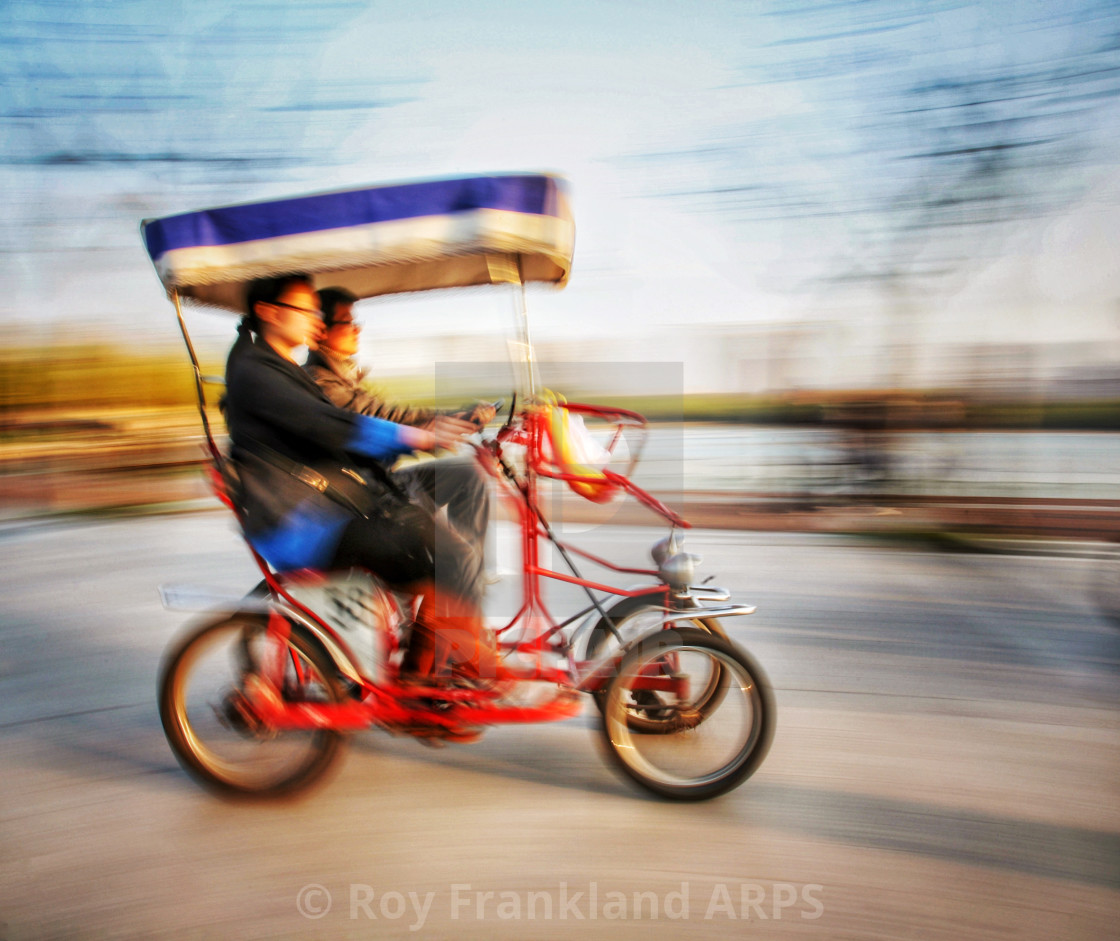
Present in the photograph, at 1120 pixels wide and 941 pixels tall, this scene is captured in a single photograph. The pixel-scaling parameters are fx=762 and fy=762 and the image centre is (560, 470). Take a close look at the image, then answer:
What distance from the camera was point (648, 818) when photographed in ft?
8.07

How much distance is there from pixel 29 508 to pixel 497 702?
8815mm

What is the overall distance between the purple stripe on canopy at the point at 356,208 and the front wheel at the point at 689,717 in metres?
1.44

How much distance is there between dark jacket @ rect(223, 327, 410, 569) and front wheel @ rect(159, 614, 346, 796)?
29cm

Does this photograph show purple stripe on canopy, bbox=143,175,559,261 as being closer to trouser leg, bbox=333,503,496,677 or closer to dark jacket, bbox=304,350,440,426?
dark jacket, bbox=304,350,440,426

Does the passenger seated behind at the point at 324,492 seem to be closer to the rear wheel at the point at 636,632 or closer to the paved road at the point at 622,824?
the rear wheel at the point at 636,632

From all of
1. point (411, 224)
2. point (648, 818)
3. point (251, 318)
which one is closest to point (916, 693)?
point (648, 818)

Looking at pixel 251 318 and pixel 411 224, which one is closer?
pixel 411 224

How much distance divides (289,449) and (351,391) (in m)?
0.52

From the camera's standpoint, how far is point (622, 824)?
2.43 meters

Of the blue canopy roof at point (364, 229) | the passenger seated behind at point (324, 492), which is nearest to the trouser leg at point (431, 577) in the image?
the passenger seated behind at point (324, 492)

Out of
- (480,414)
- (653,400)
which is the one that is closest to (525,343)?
(480,414)

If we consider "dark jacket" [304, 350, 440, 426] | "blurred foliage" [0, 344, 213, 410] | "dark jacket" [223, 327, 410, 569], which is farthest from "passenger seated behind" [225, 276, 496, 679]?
"blurred foliage" [0, 344, 213, 410]

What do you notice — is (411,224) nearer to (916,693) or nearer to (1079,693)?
(916,693)

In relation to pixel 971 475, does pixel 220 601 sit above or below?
above
